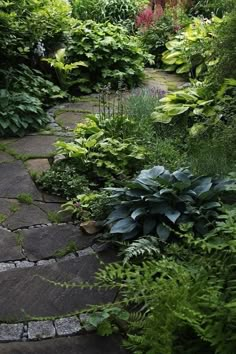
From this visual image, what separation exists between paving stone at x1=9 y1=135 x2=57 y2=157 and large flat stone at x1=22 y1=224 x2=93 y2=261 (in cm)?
134

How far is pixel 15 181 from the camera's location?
4.12 meters

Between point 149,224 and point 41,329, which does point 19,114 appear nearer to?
point 149,224

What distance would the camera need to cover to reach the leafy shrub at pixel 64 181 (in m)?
3.87

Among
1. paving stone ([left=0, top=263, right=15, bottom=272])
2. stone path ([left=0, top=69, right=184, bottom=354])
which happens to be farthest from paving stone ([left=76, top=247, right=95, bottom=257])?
paving stone ([left=0, top=263, right=15, bottom=272])

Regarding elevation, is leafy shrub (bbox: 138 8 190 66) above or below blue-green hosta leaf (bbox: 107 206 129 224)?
above

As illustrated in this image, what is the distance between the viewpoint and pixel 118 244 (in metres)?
3.16

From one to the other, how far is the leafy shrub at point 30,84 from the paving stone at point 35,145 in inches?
31.8

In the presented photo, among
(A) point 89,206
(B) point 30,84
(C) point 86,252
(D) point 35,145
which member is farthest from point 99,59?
(C) point 86,252

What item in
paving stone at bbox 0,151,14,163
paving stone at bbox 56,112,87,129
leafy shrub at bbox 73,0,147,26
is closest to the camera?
paving stone at bbox 0,151,14,163

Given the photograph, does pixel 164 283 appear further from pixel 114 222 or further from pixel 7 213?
pixel 7 213

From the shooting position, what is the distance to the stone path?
2408 mm

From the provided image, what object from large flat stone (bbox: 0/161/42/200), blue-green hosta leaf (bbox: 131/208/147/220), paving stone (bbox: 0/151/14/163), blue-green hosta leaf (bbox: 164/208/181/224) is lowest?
large flat stone (bbox: 0/161/42/200)

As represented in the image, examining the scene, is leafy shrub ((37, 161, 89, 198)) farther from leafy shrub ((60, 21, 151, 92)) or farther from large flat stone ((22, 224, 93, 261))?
leafy shrub ((60, 21, 151, 92))

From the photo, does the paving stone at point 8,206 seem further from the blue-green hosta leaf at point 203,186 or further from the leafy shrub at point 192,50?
the leafy shrub at point 192,50
